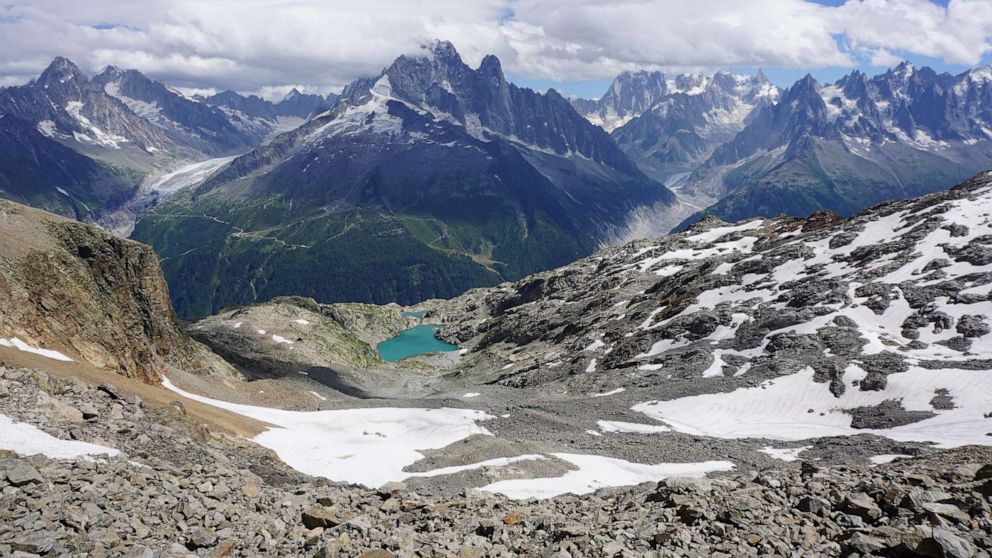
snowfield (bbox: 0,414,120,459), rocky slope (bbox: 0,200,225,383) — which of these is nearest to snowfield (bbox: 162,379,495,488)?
rocky slope (bbox: 0,200,225,383)

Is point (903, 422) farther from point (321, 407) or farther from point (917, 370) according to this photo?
point (321, 407)

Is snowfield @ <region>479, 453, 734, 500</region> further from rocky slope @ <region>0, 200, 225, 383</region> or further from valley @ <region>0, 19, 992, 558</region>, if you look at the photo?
rocky slope @ <region>0, 200, 225, 383</region>

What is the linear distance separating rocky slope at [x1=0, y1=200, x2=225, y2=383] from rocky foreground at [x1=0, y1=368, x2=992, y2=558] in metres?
23.4

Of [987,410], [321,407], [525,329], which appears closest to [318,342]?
[525,329]

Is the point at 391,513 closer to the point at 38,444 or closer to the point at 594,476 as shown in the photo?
the point at 38,444

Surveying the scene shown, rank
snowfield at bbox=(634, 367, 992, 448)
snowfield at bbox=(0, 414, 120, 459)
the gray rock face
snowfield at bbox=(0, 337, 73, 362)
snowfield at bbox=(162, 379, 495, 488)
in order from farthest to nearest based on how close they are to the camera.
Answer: the gray rock face
snowfield at bbox=(634, 367, 992, 448)
snowfield at bbox=(162, 379, 495, 488)
snowfield at bbox=(0, 337, 73, 362)
snowfield at bbox=(0, 414, 120, 459)

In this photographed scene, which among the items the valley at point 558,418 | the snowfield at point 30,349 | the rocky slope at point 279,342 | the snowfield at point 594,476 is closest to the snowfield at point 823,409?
the valley at point 558,418

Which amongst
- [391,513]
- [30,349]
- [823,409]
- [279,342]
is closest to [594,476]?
[391,513]

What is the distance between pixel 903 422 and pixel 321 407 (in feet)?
204

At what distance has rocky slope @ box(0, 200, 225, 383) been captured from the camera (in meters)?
49.7

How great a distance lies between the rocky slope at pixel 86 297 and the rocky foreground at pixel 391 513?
23.4m

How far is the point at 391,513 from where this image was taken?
85.8 ft

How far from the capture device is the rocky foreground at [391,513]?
19.0 m

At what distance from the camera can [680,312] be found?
110312 mm
